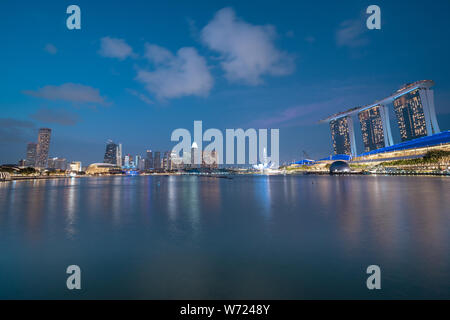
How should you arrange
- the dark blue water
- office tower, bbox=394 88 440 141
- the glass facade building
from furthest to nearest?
1. the glass facade building
2. office tower, bbox=394 88 440 141
3. the dark blue water

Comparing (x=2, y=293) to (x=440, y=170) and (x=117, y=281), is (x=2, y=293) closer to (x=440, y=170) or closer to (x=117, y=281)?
(x=117, y=281)

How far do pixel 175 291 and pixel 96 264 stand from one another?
359cm

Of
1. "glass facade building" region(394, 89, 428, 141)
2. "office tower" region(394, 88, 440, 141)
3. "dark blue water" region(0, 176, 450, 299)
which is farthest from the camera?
"glass facade building" region(394, 89, 428, 141)

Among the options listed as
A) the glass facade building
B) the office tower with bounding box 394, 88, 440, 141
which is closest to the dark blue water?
the office tower with bounding box 394, 88, 440, 141

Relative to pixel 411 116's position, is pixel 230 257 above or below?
below

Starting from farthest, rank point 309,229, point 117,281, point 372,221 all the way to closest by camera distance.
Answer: point 372,221
point 309,229
point 117,281

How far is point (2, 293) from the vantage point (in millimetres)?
6004

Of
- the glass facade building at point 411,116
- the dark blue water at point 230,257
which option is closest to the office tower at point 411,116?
the glass facade building at point 411,116

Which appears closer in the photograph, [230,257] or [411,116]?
[230,257]

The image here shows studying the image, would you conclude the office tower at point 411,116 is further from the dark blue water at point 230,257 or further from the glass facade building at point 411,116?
the dark blue water at point 230,257

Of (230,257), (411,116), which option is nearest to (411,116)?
(411,116)

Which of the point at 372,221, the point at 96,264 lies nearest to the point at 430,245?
the point at 372,221

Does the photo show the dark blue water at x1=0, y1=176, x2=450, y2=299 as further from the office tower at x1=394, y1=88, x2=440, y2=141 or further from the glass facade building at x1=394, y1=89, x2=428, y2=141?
the glass facade building at x1=394, y1=89, x2=428, y2=141

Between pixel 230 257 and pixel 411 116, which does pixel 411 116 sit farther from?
pixel 230 257
